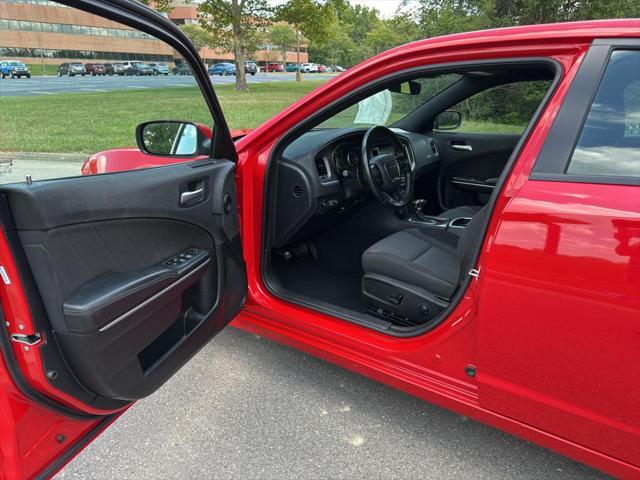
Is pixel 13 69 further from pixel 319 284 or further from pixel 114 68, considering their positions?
pixel 319 284

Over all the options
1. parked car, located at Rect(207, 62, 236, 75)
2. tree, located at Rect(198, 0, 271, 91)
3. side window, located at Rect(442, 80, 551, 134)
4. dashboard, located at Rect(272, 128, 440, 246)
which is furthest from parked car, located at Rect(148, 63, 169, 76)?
parked car, located at Rect(207, 62, 236, 75)

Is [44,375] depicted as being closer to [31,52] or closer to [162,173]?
[162,173]

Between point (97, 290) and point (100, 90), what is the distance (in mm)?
1179

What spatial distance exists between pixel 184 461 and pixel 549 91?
1914mm

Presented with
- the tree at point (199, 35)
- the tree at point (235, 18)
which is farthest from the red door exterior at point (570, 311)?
the tree at point (199, 35)

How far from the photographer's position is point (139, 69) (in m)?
1.74

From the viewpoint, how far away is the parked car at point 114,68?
5.86 feet

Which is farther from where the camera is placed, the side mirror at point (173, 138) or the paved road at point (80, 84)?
the side mirror at point (173, 138)

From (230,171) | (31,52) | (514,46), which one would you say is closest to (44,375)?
(31,52)

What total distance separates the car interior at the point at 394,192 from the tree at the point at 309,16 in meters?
16.4

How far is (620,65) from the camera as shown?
1.31 meters

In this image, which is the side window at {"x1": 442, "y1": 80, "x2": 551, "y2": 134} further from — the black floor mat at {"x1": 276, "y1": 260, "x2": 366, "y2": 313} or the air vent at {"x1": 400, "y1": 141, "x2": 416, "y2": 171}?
the black floor mat at {"x1": 276, "y1": 260, "x2": 366, "y2": 313}

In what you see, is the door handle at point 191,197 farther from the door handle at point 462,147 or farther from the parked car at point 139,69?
the door handle at point 462,147

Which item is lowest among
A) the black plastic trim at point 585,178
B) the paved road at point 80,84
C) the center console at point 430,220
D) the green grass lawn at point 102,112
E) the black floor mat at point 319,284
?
the black floor mat at point 319,284
